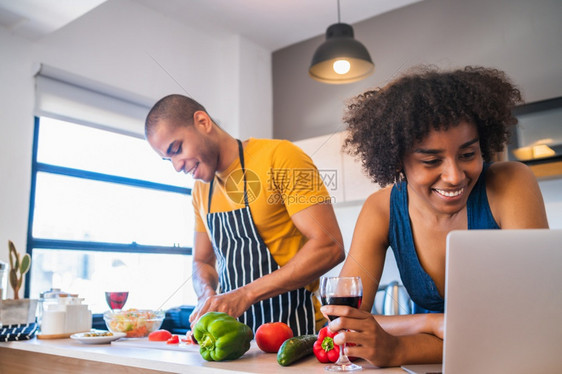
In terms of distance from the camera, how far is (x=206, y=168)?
4.78 ft

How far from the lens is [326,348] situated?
79 centimetres

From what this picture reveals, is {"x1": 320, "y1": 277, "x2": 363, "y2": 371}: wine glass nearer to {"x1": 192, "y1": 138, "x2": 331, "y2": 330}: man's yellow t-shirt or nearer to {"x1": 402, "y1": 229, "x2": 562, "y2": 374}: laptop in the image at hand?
{"x1": 402, "y1": 229, "x2": 562, "y2": 374}: laptop

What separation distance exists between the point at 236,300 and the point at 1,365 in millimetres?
767

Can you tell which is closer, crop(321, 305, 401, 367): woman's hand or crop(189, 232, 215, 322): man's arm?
crop(321, 305, 401, 367): woman's hand

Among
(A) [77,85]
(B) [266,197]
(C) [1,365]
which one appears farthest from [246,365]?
(A) [77,85]

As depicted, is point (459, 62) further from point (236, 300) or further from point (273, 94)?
point (236, 300)

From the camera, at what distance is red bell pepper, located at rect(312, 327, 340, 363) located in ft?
2.59

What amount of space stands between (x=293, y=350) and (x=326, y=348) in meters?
0.06

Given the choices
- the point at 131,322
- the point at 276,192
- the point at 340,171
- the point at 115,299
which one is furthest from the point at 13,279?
the point at 340,171

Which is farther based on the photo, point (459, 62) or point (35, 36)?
point (459, 62)

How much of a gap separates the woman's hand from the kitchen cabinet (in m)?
1.90

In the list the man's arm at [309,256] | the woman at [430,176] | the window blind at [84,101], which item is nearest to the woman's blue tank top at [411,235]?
the woman at [430,176]

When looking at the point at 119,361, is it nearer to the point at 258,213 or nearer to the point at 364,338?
the point at 364,338

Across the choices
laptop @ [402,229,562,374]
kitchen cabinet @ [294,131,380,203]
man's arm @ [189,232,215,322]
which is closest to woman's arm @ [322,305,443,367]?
laptop @ [402,229,562,374]
